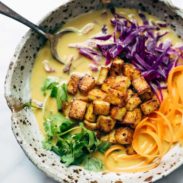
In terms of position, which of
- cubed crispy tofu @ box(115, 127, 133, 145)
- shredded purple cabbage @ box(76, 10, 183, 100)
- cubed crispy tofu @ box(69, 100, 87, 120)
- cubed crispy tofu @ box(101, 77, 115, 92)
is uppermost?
shredded purple cabbage @ box(76, 10, 183, 100)

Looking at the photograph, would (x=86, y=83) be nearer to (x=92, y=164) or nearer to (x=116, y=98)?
(x=116, y=98)

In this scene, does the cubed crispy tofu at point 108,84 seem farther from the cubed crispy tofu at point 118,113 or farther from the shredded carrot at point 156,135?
the shredded carrot at point 156,135

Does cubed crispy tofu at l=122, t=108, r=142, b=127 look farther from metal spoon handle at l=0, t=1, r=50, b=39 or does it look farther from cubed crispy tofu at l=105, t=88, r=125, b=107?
metal spoon handle at l=0, t=1, r=50, b=39

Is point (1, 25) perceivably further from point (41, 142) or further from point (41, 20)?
point (41, 142)

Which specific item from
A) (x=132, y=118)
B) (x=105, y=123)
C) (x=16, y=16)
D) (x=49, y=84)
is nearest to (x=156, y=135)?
(x=132, y=118)

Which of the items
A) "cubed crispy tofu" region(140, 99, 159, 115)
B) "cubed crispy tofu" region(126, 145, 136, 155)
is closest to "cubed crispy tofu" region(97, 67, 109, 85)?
"cubed crispy tofu" region(140, 99, 159, 115)

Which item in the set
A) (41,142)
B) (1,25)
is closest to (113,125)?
(41,142)
